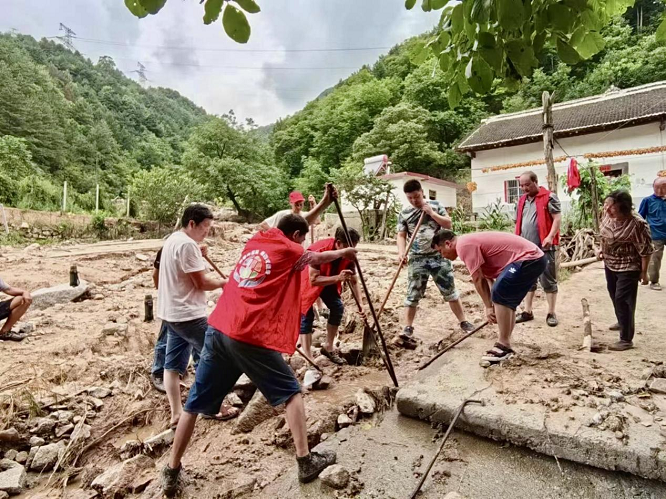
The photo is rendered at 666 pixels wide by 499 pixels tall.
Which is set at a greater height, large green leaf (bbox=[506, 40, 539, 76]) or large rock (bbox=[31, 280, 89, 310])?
large green leaf (bbox=[506, 40, 539, 76])

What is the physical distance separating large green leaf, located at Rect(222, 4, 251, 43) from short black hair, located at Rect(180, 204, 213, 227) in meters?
1.85

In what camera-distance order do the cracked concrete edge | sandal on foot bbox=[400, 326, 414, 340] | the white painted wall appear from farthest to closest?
the white painted wall < sandal on foot bbox=[400, 326, 414, 340] < the cracked concrete edge

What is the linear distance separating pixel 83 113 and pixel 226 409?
49638 millimetres

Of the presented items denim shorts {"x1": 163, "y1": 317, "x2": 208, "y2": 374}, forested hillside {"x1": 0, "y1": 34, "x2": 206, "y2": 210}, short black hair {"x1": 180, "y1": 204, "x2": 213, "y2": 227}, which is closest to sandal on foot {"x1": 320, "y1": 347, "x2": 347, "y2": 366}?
denim shorts {"x1": 163, "y1": 317, "x2": 208, "y2": 374}

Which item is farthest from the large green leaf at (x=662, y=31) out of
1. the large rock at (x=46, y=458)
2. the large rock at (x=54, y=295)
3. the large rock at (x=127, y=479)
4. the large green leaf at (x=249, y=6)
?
the large rock at (x=54, y=295)

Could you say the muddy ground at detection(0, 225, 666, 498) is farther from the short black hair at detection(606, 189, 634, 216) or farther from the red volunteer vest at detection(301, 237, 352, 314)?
the short black hair at detection(606, 189, 634, 216)

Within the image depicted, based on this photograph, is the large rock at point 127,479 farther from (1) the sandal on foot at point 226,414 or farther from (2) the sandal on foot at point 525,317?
(2) the sandal on foot at point 525,317

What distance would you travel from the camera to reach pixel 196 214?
3.02 metres

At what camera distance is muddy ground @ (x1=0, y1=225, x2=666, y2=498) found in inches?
A: 97.9

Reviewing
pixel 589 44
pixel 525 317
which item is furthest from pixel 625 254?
pixel 589 44

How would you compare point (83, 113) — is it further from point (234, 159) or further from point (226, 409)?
point (226, 409)

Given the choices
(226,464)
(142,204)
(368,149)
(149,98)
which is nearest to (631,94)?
(368,149)

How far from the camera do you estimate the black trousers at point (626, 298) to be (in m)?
3.39

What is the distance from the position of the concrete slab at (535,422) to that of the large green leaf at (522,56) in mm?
1892
